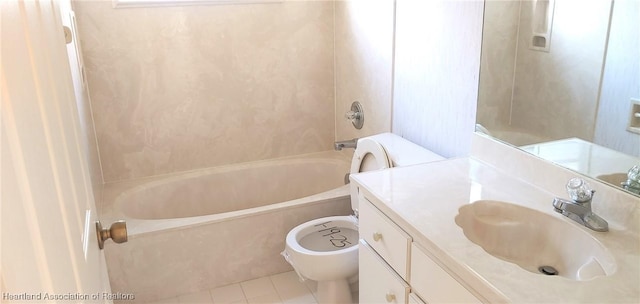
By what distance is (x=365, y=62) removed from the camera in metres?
2.83

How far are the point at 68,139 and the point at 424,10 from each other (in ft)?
5.64

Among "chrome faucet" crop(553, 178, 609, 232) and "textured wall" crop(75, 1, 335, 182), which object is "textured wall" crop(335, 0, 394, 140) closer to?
"textured wall" crop(75, 1, 335, 182)

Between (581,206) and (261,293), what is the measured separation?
5.41ft

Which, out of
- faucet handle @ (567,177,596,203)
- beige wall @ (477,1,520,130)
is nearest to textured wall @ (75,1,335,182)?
beige wall @ (477,1,520,130)

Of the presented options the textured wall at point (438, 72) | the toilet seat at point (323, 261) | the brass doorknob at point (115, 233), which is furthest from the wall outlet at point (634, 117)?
the brass doorknob at point (115, 233)

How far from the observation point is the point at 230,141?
3188 mm

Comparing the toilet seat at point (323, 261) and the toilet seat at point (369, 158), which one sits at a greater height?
the toilet seat at point (369, 158)

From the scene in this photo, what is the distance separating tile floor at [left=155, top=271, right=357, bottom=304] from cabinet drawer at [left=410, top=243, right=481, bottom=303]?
1.15m

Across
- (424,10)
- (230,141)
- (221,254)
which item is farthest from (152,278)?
(424,10)

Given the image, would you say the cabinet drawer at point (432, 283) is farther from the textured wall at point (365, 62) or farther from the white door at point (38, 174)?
the textured wall at point (365, 62)

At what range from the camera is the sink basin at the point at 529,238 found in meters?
1.27

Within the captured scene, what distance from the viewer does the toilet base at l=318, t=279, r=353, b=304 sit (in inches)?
89.5

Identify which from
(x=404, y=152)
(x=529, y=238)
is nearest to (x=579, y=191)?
(x=529, y=238)

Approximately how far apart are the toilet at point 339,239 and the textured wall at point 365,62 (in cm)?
34
